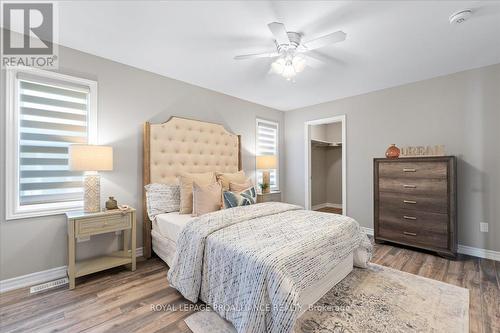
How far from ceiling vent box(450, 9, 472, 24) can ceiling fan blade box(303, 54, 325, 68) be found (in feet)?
4.08

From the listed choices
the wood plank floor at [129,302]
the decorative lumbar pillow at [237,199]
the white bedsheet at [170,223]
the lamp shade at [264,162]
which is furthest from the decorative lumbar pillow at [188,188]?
the lamp shade at [264,162]

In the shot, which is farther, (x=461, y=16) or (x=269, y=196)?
(x=269, y=196)

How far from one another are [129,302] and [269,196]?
2.79 metres

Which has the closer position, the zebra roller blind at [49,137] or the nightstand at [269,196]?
the zebra roller blind at [49,137]

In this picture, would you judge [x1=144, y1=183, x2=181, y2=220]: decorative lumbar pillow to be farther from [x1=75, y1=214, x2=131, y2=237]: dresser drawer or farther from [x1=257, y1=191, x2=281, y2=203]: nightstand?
[x1=257, y1=191, x2=281, y2=203]: nightstand

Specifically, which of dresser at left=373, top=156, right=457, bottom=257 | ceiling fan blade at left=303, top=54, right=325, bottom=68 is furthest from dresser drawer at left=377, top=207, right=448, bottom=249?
ceiling fan blade at left=303, top=54, right=325, bottom=68

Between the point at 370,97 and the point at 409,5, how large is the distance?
2.30 metres

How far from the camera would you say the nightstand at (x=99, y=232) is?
228 cm

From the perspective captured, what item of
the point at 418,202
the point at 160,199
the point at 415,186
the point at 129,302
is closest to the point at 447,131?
the point at 415,186

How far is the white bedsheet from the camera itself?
2.47m

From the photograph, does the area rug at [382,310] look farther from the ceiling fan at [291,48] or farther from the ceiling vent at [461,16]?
the ceiling vent at [461,16]

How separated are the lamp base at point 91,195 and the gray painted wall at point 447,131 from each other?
3960mm

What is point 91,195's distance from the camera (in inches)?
98.5

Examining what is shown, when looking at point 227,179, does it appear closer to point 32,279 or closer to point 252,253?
point 252,253
